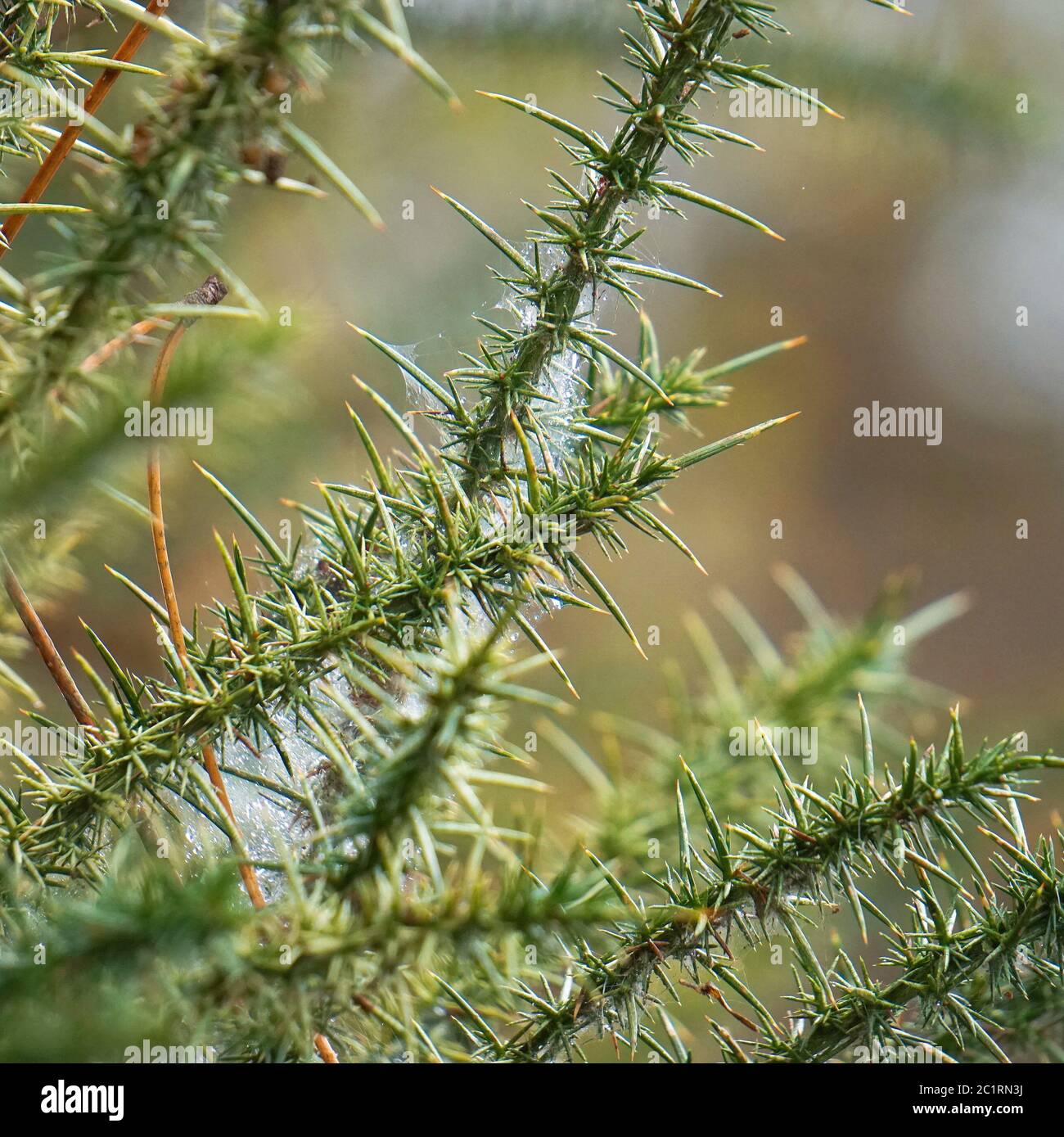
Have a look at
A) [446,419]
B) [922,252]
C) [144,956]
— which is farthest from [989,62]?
[144,956]

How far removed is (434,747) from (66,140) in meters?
0.12

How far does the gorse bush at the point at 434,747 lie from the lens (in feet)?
0.26

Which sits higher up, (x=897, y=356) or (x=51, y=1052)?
(x=897, y=356)

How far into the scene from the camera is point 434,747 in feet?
0.26

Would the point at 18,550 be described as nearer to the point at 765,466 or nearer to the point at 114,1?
the point at 114,1

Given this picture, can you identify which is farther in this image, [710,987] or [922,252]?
[922,252]

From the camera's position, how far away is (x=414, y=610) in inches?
5.5

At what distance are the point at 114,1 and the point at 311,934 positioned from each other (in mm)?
113

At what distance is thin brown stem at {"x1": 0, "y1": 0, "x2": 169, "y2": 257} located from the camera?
145mm

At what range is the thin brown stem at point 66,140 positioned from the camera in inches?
5.7

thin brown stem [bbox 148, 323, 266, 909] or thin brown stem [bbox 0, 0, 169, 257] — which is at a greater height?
thin brown stem [bbox 0, 0, 169, 257]

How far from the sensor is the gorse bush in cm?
8

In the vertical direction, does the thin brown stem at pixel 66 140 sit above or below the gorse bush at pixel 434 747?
above

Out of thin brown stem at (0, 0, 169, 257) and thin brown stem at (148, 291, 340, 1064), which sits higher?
thin brown stem at (0, 0, 169, 257)
